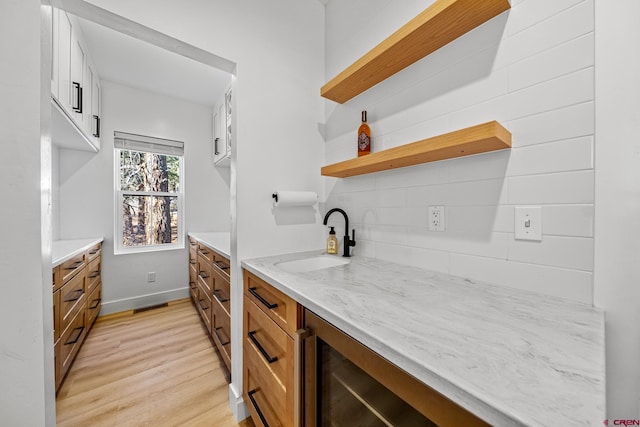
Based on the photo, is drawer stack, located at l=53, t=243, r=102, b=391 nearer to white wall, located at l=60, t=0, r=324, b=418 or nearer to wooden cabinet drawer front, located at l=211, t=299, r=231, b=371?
wooden cabinet drawer front, located at l=211, t=299, r=231, b=371

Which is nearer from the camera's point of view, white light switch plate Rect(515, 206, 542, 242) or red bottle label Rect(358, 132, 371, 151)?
white light switch plate Rect(515, 206, 542, 242)

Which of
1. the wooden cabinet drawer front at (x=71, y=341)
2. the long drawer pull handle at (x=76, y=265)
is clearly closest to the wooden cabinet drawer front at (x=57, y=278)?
the long drawer pull handle at (x=76, y=265)

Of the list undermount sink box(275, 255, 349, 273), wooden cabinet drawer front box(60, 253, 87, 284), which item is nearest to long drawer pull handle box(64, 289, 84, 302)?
wooden cabinet drawer front box(60, 253, 87, 284)

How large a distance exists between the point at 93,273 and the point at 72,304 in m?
0.76

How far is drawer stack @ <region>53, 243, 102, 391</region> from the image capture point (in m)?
1.49

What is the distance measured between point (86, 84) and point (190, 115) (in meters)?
1.15

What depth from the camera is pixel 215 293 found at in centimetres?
198

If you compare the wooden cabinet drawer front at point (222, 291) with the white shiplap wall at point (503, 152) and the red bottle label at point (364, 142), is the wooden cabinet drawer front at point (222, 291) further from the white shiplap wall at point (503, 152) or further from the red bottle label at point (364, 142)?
the red bottle label at point (364, 142)

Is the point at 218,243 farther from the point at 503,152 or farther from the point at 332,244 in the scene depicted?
the point at 503,152

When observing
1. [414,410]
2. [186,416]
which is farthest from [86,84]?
[414,410]

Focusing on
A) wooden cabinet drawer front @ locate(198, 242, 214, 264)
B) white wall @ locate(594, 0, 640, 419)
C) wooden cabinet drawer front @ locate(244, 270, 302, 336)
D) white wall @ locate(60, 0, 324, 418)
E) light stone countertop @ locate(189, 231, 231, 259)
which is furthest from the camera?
wooden cabinet drawer front @ locate(198, 242, 214, 264)

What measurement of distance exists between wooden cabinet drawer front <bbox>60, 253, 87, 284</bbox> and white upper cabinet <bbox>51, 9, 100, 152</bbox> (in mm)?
1032

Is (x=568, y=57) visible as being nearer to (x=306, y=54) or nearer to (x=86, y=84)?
(x=306, y=54)

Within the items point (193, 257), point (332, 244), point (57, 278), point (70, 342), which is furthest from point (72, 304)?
point (332, 244)
